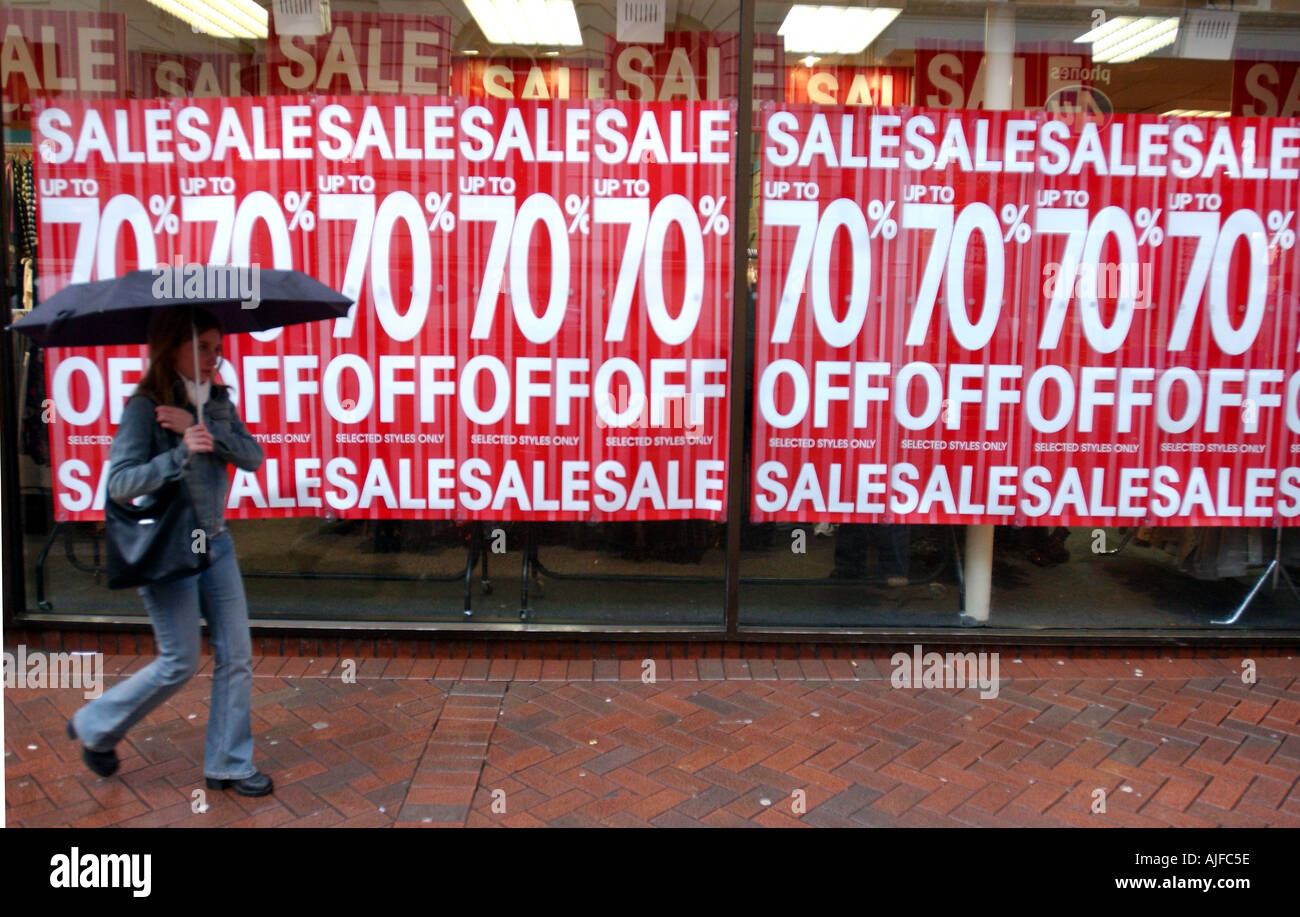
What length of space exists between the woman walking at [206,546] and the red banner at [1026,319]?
2644 mm

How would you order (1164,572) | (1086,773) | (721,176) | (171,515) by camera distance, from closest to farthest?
(171,515) → (1086,773) → (721,176) → (1164,572)

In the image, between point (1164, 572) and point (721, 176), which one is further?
point (1164, 572)

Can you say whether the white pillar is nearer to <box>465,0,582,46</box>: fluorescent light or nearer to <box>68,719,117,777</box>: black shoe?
<box>465,0,582,46</box>: fluorescent light

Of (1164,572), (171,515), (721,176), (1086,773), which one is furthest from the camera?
(1164,572)

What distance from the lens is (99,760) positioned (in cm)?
366

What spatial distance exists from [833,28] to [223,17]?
3189 mm

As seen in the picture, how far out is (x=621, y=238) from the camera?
496 centimetres

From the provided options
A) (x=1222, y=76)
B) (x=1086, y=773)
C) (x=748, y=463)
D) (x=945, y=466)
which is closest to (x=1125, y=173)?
(x=1222, y=76)

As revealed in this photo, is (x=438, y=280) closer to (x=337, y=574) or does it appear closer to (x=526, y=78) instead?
(x=526, y=78)

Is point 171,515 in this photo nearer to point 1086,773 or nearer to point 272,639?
point 272,639

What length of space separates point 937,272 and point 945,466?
1022 millimetres
